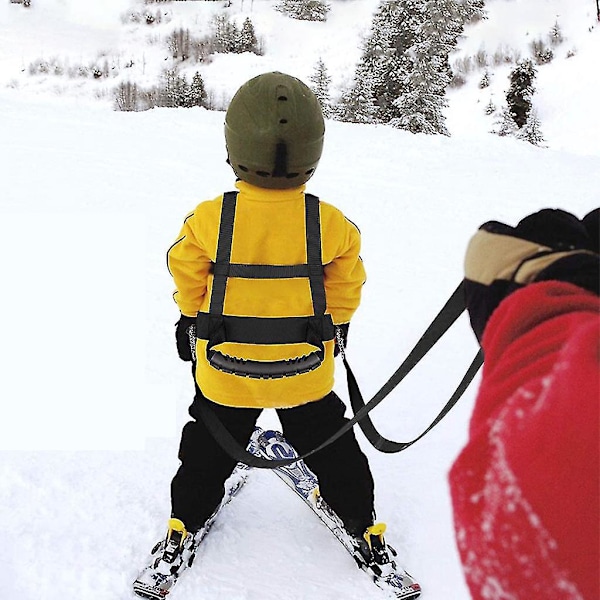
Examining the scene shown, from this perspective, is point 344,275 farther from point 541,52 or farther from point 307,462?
point 541,52

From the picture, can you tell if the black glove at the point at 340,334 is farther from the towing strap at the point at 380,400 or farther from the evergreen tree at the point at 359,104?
the evergreen tree at the point at 359,104

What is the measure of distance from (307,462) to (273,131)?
824mm

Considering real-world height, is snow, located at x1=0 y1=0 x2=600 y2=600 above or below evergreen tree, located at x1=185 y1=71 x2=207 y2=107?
above

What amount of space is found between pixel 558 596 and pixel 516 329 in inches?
8.7

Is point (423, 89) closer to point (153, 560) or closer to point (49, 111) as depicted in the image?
point (49, 111)

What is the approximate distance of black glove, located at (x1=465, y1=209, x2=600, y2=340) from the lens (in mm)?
652

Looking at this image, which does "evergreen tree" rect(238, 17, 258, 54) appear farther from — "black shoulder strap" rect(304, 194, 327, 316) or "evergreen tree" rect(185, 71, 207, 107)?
"black shoulder strap" rect(304, 194, 327, 316)

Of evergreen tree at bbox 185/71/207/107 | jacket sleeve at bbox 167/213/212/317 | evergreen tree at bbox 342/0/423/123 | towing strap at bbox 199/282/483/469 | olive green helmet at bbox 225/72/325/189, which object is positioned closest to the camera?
towing strap at bbox 199/282/483/469

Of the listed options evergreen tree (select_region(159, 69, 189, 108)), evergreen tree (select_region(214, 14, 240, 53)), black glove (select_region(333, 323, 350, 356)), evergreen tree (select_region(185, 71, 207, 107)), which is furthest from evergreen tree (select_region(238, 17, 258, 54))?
black glove (select_region(333, 323, 350, 356))

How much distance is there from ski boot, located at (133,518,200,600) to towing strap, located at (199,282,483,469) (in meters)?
0.29

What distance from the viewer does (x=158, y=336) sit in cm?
277

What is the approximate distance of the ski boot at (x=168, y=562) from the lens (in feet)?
5.31

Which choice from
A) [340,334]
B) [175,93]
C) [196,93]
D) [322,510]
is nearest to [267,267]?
[340,334]

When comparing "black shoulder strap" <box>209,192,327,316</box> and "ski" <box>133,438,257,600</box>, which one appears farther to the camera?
Result: "ski" <box>133,438,257,600</box>
